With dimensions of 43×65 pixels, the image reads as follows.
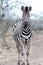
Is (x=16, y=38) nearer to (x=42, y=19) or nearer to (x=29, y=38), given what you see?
(x=29, y=38)

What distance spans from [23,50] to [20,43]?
0.38 metres

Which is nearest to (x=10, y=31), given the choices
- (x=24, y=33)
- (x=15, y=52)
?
(x=15, y=52)

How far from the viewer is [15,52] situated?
1078 cm

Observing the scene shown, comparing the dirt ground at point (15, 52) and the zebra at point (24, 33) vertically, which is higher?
the zebra at point (24, 33)

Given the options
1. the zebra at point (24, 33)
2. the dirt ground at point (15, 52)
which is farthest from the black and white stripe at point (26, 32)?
the dirt ground at point (15, 52)

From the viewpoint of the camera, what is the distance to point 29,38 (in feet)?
27.3

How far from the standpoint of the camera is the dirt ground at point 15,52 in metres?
9.16

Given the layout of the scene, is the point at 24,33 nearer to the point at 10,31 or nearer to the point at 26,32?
the point at 26,32

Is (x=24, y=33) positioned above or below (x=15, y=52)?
above

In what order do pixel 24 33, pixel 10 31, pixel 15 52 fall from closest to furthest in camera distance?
pixel 24 33 → pixel 15 52 → pixel 10 31

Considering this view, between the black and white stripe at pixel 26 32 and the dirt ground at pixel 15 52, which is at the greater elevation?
the black and white stripe at pixel 26 32

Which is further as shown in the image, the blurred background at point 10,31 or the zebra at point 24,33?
the blurred background at point 10,31

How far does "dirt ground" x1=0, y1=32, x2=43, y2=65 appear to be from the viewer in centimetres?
916

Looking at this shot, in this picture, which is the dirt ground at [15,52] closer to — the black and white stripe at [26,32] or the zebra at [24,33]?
the zebra at [24,33]
